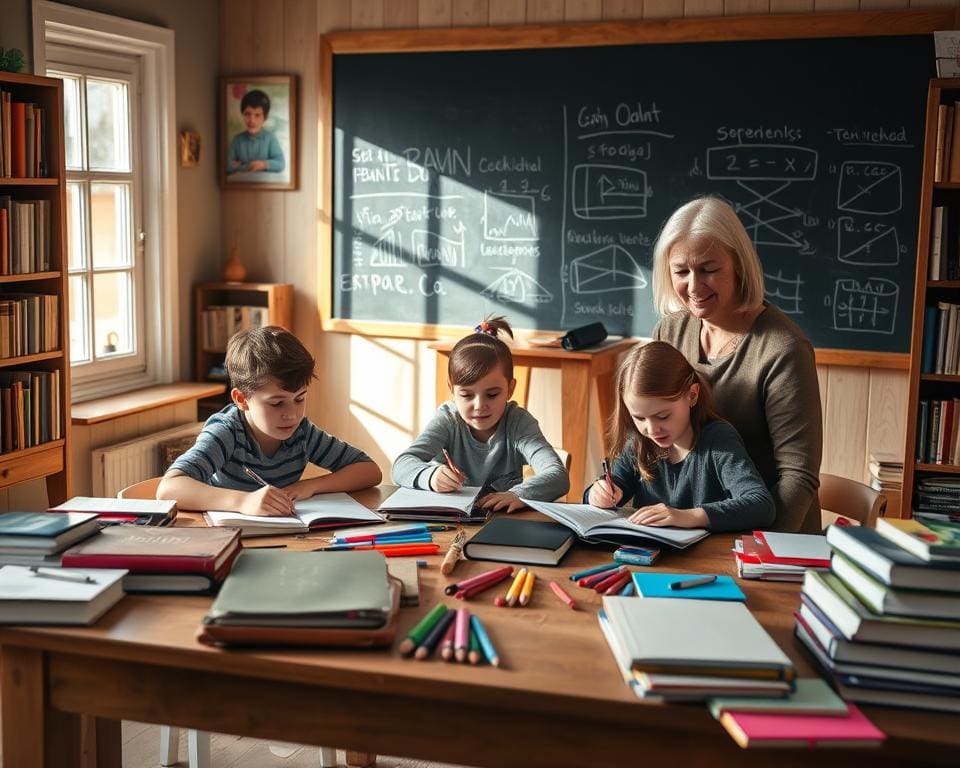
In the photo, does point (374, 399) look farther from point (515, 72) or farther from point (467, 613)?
point (467, 613)

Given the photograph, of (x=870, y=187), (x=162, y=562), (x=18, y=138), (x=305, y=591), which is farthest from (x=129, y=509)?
(x=870, y=187)

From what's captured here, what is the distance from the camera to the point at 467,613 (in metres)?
1.56

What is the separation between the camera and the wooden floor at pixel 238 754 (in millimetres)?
2602

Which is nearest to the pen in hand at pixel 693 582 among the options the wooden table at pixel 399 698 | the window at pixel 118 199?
the wooden table at pixel 399 698

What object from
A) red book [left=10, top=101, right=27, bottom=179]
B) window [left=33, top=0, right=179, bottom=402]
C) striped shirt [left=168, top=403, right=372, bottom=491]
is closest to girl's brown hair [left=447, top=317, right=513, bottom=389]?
striped shirt [left=168, top=403, right=372, bottom=491]

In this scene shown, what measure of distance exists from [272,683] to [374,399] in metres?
3.63

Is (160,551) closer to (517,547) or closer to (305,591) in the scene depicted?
(305,591)

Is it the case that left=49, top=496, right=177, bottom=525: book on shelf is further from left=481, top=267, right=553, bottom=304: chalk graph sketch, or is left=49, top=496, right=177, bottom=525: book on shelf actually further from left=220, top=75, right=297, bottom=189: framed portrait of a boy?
left=220, top=75, right=297, bottom=189: framed portrait of a boy

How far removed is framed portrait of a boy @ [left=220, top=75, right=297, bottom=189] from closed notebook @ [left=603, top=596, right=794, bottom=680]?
393 centimetres

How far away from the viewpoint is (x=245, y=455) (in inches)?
94.0

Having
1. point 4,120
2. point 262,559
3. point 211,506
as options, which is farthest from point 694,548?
point 4,120

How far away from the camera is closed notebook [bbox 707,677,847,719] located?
1.26 m

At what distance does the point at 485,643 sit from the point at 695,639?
28 centimetres

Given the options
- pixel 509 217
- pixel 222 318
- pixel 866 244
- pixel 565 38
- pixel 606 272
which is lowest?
pixel 222 318
